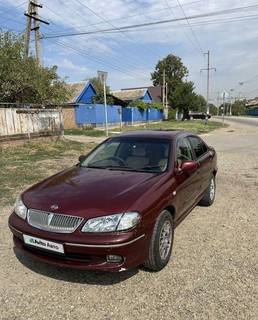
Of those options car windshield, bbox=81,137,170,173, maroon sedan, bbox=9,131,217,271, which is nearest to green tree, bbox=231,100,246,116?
car windshield, bbox=81,137,170,173

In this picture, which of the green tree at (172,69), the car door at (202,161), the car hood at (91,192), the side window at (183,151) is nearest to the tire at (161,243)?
the car hood at (91,192)

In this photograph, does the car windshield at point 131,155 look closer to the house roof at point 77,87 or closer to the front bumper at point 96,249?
the front bumper at point 96,249

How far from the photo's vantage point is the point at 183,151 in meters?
5.06

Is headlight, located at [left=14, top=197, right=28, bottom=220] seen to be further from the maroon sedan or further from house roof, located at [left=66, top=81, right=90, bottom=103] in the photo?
house roof, located at [left=66, top=81, right=90, bottom=103]

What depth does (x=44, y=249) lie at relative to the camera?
3.43 m

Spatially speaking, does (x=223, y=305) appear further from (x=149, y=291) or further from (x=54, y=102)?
(x=54, y=102)

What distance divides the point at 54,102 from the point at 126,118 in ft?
69.4

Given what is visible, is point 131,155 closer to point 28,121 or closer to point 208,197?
point 208,197

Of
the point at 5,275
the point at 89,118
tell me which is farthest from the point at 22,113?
the point at 89,118

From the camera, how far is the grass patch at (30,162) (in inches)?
305

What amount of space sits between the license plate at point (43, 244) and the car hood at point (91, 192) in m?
0.31

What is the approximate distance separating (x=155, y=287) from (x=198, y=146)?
9.95 feet

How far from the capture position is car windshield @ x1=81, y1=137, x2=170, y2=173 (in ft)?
14.8

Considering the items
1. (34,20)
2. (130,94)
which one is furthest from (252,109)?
(34,20)
